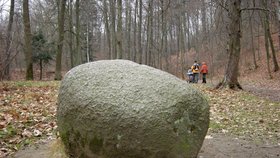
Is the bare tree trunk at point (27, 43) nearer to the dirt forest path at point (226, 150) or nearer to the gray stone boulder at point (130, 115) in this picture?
the dirt forest path at point (226, 150)

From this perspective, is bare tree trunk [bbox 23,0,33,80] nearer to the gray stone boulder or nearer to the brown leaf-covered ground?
the brown leaf-covered ground

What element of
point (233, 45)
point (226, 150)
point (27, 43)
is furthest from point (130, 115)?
point (27, 43)

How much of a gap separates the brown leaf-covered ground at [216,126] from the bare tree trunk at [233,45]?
135 inches

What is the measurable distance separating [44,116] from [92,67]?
3571mm

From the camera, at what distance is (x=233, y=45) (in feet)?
44.3

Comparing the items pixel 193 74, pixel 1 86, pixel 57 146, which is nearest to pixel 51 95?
pixel 1 86

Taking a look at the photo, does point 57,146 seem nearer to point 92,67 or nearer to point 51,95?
point 92,67

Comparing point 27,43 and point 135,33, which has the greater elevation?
point 135,33

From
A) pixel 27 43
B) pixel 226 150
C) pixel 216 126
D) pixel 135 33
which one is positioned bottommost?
pixel 226 150

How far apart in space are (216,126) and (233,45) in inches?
295

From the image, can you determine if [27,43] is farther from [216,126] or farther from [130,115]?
[130,115]

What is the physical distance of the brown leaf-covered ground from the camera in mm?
5367

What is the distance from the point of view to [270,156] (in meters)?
5.09

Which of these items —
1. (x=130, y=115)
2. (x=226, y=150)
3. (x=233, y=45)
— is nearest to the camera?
(x=130, y=115)
